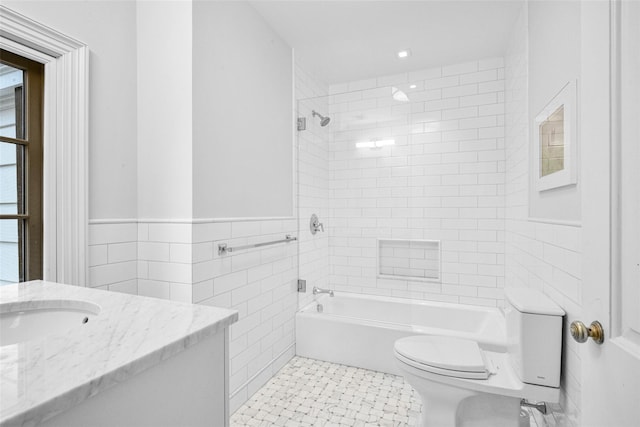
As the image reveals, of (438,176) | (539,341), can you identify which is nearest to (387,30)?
(438,176)

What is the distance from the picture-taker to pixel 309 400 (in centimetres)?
208

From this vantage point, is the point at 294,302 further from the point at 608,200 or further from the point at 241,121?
the point at 608,200

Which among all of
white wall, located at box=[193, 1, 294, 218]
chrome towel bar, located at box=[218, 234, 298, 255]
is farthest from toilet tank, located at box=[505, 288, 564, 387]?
white wall, located at box=[193, 1, 294, 218]

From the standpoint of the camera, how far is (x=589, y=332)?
831 millimetres

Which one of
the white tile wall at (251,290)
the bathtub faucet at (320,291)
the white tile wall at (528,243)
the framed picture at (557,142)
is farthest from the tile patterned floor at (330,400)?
the framed picture at (557,142)

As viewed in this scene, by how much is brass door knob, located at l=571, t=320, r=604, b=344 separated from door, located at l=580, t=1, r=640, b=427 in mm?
18

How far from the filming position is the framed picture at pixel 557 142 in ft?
4.51

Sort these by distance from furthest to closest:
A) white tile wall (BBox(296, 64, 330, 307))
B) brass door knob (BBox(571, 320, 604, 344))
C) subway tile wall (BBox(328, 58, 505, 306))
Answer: white tile wall (BBox(296, 64, 330, 307))
subway tile wall (BBox(328, 58, 505, 306))
brass door knob (BBox(571, 320, 604, 344))

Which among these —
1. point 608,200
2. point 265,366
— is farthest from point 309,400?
point 608,200

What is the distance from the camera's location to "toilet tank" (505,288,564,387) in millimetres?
1461

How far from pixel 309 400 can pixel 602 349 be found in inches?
67.3

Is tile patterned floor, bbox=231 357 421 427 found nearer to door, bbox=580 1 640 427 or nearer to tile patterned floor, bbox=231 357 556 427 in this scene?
tile patterned floor, bbox=231 357 556 427

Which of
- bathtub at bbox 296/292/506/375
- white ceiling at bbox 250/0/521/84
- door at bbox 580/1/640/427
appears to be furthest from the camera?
bathtub at bbox 296/292/506/375

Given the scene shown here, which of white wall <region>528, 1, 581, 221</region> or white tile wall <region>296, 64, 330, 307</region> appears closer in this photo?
white wall <region>528, 1, 581, 221</region>
